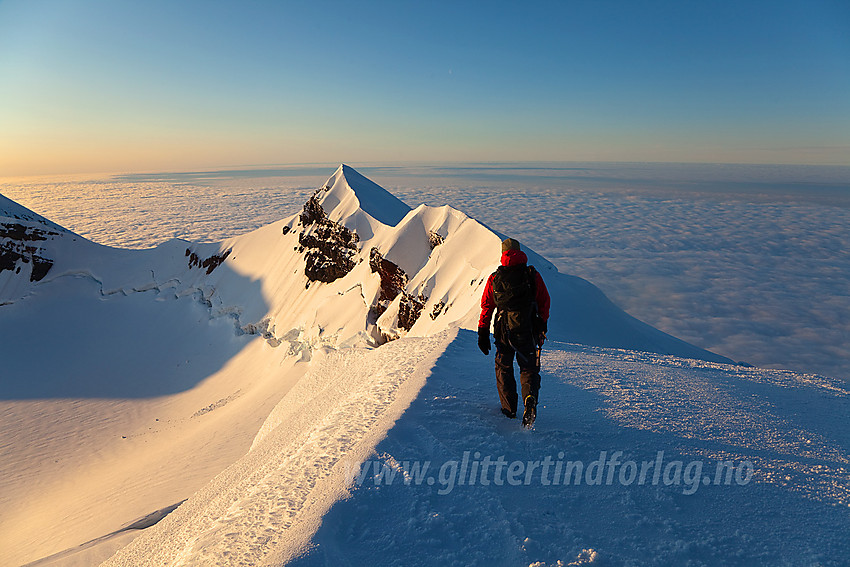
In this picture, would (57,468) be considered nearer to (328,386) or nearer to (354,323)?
(354,323)

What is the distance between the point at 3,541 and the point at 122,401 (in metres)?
17.3

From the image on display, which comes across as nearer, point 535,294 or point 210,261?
point 535,294

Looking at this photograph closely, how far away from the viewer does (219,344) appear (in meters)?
34.4

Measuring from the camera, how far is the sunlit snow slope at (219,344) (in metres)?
6.78

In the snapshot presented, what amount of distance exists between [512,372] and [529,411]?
→ 46 cm

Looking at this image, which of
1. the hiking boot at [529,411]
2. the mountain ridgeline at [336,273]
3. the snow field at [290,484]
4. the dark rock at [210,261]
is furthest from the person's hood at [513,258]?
the dark rock at [210,261]

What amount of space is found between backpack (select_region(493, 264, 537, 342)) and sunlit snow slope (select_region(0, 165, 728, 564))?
1.49 metres

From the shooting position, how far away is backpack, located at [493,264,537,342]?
447 cm

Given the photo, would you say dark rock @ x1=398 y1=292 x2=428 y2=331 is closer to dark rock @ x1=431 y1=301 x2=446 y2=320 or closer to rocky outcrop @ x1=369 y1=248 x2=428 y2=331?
rocky outcrop @ x1=369 y1=248 x2=428 y2=331

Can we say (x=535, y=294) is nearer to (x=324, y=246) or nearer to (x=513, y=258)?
(x=513, y=258)

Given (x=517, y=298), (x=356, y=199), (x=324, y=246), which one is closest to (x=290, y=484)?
(x=517, y=298)

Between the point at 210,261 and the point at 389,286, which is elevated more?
the point at 389,286

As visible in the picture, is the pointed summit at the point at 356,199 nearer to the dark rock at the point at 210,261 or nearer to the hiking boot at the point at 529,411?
the dark rock at the point at 210,261

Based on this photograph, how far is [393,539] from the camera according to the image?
9.15 ft
